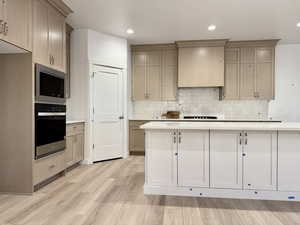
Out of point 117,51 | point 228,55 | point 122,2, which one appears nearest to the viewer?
point 122,2

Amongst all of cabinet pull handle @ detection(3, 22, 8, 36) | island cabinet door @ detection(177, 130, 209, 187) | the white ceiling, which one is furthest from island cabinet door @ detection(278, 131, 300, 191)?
cabinet pull handle @ detection(3, 22, 8, 36)

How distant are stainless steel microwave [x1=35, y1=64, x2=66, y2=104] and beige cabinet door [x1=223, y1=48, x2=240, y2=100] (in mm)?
3659

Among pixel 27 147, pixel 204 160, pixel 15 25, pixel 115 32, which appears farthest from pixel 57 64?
pixel 204 160

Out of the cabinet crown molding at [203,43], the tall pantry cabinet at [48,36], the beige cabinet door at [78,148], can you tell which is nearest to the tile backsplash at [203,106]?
the cabinet crown molding at [203,43]

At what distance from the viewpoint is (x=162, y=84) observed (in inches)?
217

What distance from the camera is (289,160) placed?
2660 mm

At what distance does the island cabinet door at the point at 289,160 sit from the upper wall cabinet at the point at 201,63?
2.70 meters

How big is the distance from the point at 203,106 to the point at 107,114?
243 cm

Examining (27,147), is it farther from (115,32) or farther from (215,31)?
(215,31)

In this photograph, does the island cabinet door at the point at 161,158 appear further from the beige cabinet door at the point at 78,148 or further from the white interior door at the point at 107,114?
the white interior door at the point at 107,114

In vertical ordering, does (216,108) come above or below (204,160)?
above

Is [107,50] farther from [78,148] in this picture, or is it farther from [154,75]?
[78,148]

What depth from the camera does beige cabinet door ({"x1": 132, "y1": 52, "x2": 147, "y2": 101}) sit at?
5555 millimetres

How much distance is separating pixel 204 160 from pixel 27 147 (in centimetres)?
224
